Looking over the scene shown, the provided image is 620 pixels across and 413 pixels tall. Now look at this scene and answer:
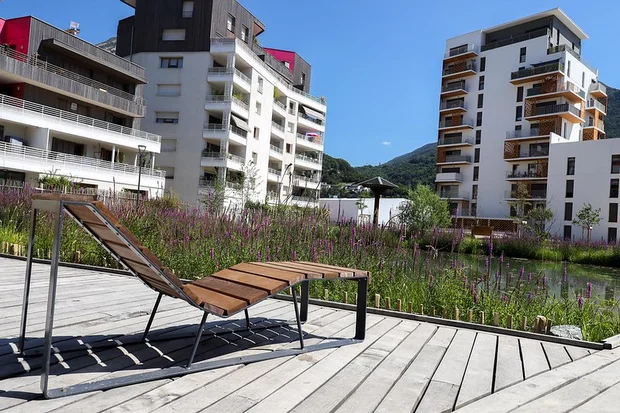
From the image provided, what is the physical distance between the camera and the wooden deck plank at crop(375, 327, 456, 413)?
2076 mm

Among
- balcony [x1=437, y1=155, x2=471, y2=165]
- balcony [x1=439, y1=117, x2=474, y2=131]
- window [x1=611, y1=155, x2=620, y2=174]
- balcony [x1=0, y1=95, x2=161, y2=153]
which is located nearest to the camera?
balcony [x1=0, y1=95, x2=161, y2=153]

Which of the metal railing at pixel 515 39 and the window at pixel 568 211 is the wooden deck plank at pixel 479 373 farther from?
the metal railing at pixel 515 39

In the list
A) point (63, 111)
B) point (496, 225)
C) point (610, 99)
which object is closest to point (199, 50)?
point (63, 111)

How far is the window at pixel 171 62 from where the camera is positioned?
33391 mm

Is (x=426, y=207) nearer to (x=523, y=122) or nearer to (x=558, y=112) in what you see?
(x=558, y=112)

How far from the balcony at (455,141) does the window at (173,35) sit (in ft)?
94.3

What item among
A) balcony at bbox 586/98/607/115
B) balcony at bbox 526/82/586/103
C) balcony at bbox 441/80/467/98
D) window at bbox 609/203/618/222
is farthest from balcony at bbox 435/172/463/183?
window at bbox 609/203/618/222

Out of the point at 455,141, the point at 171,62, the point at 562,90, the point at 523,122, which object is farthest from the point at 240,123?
the point at 562,90

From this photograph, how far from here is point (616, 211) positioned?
36.6m

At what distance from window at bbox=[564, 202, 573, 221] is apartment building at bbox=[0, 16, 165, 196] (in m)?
30.7

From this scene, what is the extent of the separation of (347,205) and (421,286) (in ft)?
156

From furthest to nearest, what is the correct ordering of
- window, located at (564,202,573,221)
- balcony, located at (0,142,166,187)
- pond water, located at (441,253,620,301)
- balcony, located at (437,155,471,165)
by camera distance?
balcony, located at (437,155,471,165) → window, located at (564,202,573,221) → balcony, located at (0,142,166,187) → pond water, located at (441,253,620,301)

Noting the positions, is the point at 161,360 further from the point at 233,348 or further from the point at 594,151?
the point at 594,151

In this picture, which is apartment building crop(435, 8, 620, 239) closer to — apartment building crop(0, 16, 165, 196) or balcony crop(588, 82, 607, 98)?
balcony crop(588, 82, 607, 98)
